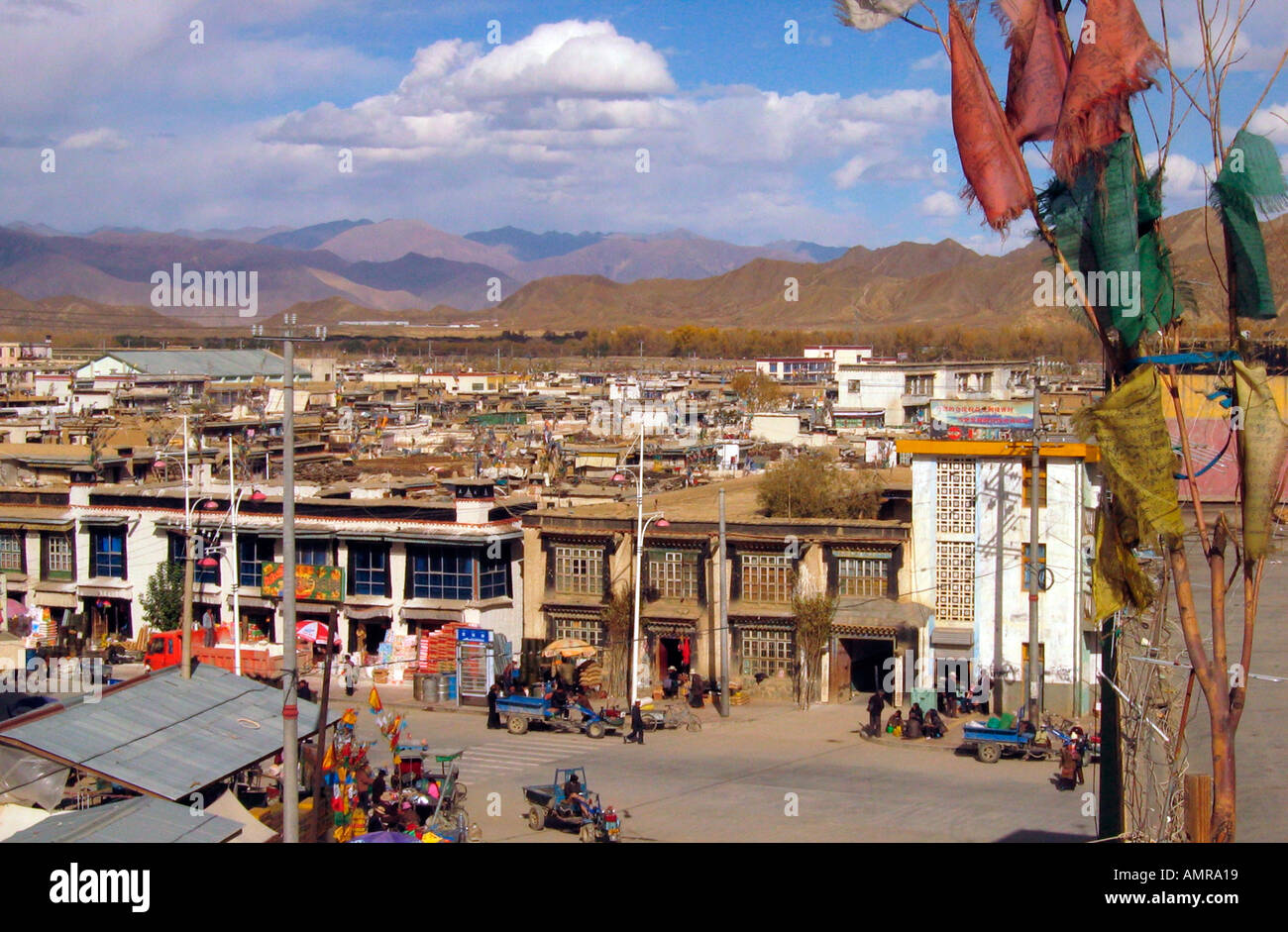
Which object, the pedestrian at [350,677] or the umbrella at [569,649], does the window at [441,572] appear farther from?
the umbrella at [569,649]

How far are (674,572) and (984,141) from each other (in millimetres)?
25366

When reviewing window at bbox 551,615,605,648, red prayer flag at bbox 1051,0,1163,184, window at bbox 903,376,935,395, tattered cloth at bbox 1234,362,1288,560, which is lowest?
window at bbox 551,615,605,648

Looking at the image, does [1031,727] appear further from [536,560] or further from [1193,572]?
[1193,572]

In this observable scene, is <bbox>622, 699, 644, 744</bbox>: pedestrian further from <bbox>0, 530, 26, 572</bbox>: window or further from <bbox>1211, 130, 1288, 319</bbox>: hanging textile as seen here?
<bbox>0, 530, 26, 572</bbox>: window

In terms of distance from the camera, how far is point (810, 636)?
92.3 ft

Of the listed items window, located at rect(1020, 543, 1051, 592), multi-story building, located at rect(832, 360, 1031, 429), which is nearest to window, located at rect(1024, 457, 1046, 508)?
window, located at rect(1020, 543, 1051, 592)

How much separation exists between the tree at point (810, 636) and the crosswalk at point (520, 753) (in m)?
5.79

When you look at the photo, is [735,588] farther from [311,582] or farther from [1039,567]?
[311,582]

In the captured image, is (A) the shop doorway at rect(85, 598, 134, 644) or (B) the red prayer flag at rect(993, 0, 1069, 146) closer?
(B) the red prayer flag at rect(993, 0, 1069, 146)

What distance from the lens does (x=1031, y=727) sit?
76.9 feet

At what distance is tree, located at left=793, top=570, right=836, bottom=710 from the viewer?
1103 inches

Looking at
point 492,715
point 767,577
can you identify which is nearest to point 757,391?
point 767,577

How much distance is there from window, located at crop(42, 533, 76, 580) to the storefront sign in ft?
23.7
